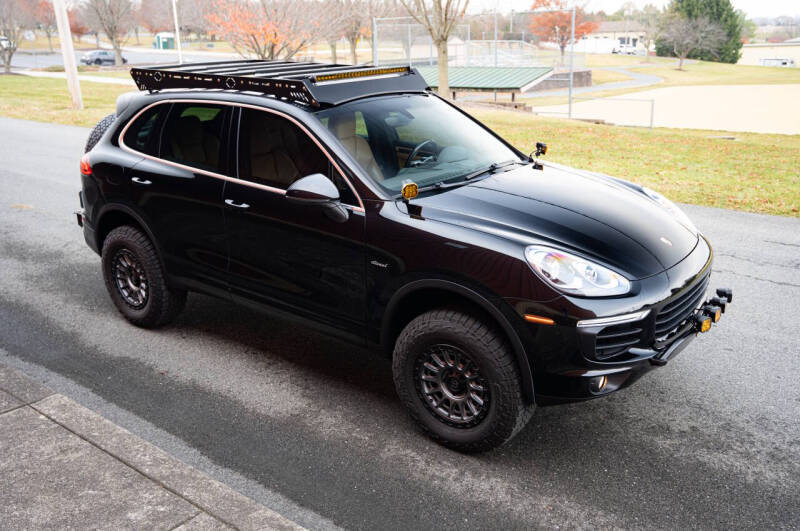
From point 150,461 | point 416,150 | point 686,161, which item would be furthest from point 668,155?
point 150,461

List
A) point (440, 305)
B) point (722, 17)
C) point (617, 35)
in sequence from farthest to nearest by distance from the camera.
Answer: point (617, 35) → point (722, 17) → point (440, 305)

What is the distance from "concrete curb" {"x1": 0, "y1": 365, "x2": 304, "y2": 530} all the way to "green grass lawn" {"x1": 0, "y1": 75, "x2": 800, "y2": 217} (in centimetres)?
797

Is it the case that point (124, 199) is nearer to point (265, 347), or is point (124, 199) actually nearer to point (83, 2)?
point (265, 347)

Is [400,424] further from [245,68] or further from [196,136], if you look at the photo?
[245,68]

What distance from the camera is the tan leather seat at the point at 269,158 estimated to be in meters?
4.32

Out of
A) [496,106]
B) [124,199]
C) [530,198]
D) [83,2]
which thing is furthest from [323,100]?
[83,2]

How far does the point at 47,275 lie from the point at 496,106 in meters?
21.8

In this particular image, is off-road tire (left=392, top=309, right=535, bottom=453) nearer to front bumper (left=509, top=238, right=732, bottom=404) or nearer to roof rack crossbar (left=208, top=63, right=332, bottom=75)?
front bumper (left=509, top=238, right=732, bottom=404)

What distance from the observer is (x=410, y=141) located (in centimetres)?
453

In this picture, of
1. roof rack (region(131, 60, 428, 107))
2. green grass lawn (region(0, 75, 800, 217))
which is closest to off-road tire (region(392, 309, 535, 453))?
roof rack (region(131, 60, 428, 107))

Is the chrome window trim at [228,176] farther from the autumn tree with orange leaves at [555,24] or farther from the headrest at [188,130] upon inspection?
the autumn tree with orange leaves at [555,24]

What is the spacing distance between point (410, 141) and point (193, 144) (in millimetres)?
1513

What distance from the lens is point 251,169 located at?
4.48m

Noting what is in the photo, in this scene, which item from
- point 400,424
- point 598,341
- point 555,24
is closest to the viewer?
point 598,341
